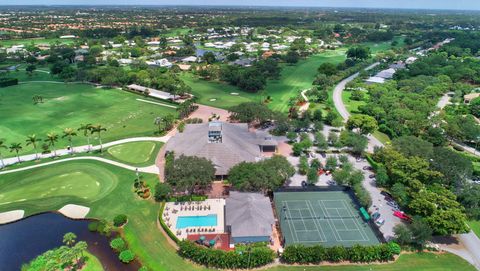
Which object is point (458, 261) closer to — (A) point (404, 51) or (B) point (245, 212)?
(B) point (245, 212)

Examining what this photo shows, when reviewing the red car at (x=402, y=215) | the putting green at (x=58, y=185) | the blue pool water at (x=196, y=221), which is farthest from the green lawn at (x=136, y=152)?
the red car at (x=402, y=215)

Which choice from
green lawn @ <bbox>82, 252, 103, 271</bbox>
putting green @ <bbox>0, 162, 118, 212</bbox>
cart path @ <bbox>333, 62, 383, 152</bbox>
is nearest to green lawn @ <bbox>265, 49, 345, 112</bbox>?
cart path @ <bbox>333, 62, 383, 152</bbox>

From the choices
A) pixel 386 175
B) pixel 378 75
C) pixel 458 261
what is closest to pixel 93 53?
pixel 378 75

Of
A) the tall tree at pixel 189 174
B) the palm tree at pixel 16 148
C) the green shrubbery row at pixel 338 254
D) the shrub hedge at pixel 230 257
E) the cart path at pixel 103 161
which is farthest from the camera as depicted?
the palm tree at pixel 16 148

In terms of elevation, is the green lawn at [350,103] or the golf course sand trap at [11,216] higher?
the green lawn at [350,103]

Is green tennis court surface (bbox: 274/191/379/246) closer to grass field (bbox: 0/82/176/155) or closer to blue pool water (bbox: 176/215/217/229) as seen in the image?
blue pool water (bbox: 176/215/217/229)

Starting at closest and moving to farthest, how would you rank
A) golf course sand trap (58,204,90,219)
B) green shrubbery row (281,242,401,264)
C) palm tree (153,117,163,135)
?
green shrubbery row (281,242,401,264) → golf course sand trap (58,204,90,219) → palm tree (153,117,163,135)

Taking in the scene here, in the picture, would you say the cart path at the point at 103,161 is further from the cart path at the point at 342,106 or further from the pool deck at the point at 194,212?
the cart path at the point at 342,106
